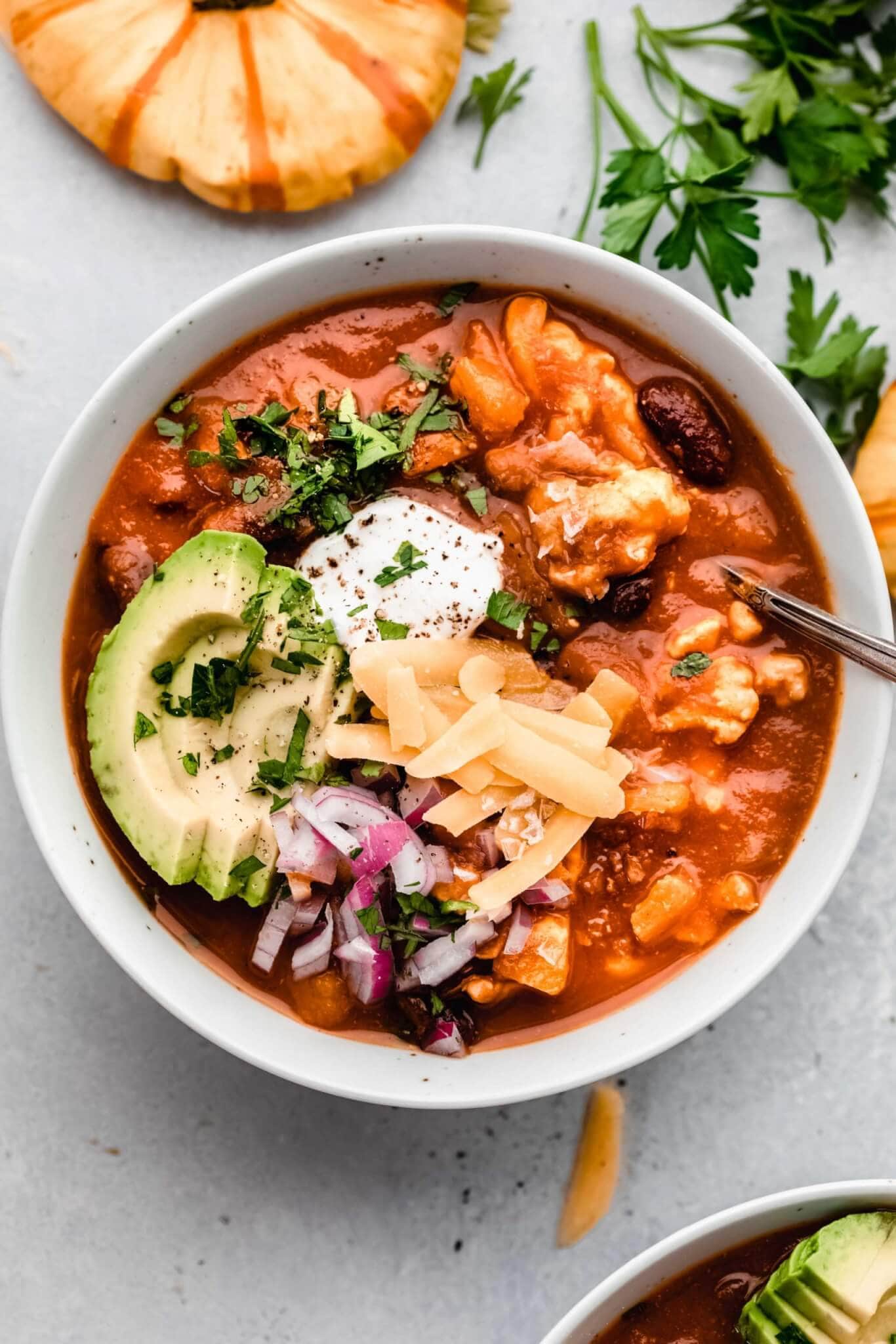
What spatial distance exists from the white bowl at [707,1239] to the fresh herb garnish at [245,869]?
117 centimetres

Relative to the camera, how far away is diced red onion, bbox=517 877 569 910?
273 cm

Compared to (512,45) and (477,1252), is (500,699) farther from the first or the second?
(512,45)

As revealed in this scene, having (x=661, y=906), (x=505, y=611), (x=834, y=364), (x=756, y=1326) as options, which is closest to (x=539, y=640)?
(x=505, y=611)

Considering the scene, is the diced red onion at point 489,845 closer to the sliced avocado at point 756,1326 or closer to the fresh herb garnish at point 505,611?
the fresh herb garnish at point 505,611

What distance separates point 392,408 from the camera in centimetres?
278

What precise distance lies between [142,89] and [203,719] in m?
1.61

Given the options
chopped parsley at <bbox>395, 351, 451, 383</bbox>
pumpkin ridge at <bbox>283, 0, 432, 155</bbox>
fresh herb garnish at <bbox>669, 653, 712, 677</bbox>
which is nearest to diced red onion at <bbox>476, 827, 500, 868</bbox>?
fresh herb garnish at <bbox>669, 653, 712, 677</bbox>

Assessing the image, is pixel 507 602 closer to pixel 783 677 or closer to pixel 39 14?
pixel 783 677

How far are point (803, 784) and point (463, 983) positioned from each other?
0.93m

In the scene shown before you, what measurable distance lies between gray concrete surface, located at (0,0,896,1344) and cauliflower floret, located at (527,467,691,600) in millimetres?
820

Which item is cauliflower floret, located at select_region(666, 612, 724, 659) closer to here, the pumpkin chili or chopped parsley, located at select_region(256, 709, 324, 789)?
the pumpkin chili

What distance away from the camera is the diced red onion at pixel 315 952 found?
2.78 meters

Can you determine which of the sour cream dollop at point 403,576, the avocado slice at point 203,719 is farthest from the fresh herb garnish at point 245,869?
the sour cream dollop at point 403,576

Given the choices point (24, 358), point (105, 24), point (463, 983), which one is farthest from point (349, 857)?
point (105, 24)
